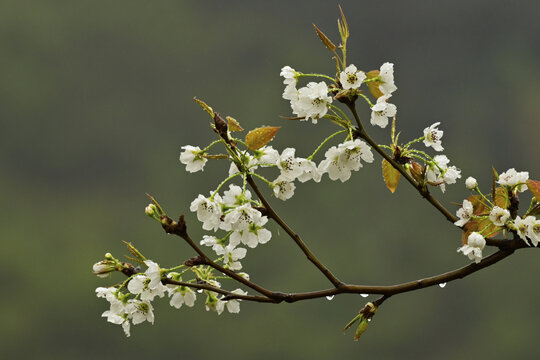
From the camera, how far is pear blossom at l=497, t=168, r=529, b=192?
73cm

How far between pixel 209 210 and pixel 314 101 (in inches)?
6.1

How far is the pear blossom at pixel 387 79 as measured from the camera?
73 cm

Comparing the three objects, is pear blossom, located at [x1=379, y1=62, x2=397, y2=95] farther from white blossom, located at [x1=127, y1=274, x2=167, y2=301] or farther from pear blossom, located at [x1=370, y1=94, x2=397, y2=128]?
white blossom, located at [x1=127, y1=274, x2=167, y2=301]

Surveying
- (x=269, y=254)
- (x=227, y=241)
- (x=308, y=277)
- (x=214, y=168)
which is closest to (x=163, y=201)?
(x=214, y=168)

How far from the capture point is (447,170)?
0.80m

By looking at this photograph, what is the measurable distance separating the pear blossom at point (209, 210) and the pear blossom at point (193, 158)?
52 mm

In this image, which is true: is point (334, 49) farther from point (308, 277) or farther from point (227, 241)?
point (308, 277)

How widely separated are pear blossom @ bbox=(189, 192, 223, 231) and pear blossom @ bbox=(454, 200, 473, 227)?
0.84 feet

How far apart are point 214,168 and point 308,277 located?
196cm

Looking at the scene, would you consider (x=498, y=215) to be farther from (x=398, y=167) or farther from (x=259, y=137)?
(x=259, y=137)

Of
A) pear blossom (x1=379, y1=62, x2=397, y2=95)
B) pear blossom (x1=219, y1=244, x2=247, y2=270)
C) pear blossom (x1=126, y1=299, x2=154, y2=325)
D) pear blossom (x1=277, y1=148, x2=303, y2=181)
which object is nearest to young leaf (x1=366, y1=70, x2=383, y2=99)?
pear blossom (x1=379, y1=62, x2=397, y2=95)

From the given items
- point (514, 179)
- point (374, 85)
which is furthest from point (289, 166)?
point (514, 179)

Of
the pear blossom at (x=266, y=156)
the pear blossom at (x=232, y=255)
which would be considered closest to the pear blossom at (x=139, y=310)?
the pear blossom at (x=232, y=255)

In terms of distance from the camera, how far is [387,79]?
2.42 feet
